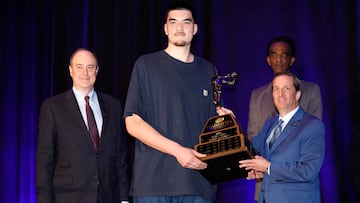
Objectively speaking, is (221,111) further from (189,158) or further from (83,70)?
(83,70)

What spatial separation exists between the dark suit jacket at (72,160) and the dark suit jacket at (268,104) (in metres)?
1.23

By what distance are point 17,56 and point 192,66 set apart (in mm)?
2982

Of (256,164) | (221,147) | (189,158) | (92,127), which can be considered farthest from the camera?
(92,127)

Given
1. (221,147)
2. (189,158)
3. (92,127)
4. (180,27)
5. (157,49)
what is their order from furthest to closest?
(157,49) → (92,127) → (180,27) → (221,147) → (189,158)

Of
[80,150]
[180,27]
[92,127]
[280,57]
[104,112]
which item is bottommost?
[80,150]

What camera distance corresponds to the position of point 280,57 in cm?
437

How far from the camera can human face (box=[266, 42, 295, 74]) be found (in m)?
Result: 4.35

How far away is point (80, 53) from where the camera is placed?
372 centimetres

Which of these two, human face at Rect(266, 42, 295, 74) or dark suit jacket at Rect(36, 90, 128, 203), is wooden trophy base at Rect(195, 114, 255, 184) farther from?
human face at Rect(266, 42, 295, 74)

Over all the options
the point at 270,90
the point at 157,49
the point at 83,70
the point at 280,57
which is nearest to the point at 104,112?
the point at 83,70

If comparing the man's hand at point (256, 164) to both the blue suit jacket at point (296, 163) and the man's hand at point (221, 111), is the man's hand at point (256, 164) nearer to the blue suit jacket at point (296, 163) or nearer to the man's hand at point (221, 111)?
the blue suit jacket at point (296, 163)

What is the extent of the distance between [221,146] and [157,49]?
8.40ft

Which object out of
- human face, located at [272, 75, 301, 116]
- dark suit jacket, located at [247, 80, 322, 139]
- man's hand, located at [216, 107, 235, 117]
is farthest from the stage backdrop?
man's hand, located at [216, 107, 235, 117]

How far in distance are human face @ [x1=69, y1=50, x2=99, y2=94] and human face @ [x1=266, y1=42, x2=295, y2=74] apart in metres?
1.49
